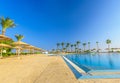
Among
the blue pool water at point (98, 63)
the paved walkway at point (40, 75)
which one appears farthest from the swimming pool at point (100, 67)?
the paved walkway at point (40, 75)

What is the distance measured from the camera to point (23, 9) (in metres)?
40.5

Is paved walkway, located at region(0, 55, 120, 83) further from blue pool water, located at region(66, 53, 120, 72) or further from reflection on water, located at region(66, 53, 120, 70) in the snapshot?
reflection on water, located at region(66, 53, 120, 70)

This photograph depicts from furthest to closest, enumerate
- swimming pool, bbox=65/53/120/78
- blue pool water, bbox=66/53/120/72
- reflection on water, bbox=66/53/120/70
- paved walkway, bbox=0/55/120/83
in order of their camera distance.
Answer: reflection on water, bbox=66/53/120/70
blue pool water, bbox=66/53/120/72
swimming pool, bbox=65/53/120/78
paved walkway, bbox=0/55/120/83

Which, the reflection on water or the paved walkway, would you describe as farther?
the reflection on water

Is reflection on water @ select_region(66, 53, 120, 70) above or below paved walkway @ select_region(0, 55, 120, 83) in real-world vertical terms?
below

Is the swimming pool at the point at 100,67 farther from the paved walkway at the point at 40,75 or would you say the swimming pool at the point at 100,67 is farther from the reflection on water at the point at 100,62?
the paved walkway at the point at 40,75

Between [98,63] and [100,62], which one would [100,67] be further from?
[100,62]

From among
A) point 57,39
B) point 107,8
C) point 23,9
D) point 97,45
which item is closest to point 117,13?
point 107,8

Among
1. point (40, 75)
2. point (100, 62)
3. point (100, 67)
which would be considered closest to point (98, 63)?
point (100, 62)

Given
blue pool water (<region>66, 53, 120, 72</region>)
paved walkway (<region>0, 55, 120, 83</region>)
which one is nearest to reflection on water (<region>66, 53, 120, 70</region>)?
blue pool water (<region>66, 53, 120, 72</region>)

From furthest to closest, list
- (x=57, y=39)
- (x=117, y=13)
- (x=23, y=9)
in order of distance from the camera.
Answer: (x=57, y=39)
(x=23, y=9)
(x=117, y=13)

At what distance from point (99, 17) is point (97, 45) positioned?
52.5 meters

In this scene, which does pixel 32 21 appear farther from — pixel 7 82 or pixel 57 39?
pixel 7 82

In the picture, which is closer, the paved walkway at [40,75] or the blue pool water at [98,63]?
the paved walkway at [40,75]
